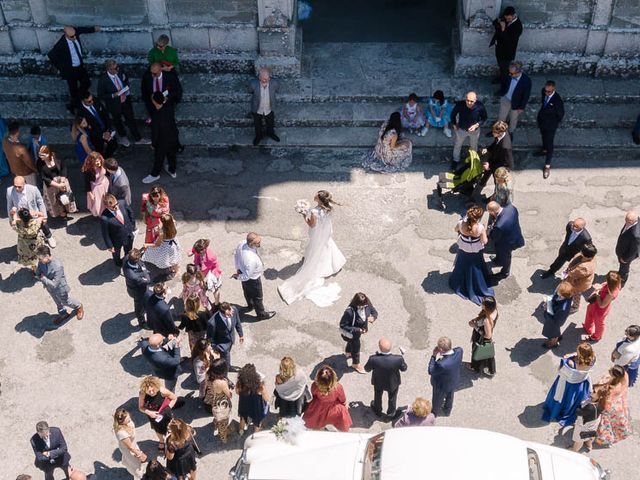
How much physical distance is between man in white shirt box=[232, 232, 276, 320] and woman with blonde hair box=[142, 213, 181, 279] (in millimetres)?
1125

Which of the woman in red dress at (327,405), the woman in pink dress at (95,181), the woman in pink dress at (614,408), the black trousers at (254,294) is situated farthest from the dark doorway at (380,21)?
the woman in red dress at (327,405)

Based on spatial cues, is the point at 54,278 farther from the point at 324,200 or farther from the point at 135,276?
the point at 324,200

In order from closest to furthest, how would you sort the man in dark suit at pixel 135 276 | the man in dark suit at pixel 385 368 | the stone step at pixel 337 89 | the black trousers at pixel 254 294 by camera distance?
the man in dark suit at pixel 385 368
the man in dark suit at pixel 135 276
the black trousers at pixel 254 294
the stone step at pixel 337 89

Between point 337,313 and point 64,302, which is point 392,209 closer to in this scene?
point 337,313

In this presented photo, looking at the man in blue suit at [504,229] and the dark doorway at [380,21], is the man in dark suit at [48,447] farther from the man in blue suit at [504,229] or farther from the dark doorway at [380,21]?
the dark doorway at [380,21]

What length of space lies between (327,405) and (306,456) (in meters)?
0.99

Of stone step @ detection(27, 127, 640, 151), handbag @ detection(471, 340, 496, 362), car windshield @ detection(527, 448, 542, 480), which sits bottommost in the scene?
car windshield @ detection(527, 448, 542, 480)

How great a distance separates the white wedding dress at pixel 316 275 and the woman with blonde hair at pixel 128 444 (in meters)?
3.54

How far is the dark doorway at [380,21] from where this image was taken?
706 inches

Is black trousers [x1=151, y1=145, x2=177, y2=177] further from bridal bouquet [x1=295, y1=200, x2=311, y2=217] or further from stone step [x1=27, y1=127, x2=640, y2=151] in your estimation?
bridal bouquet [x1=295, y1=200, x2=311, y2=217]

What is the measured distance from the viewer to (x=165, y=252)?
42.3ft

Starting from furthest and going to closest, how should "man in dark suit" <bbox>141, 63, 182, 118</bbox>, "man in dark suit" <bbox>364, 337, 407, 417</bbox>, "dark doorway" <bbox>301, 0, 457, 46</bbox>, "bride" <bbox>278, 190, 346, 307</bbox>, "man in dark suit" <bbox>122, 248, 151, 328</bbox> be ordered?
1. "dark doorway" <bbox>301, 0, 457, 46</bbox>
2. "man in dark suit" <bbox>141, 63, 182, 118</bbox>
3. "bride" <bbox>278, 190, 346, 307</bbox>
4. "man in dark suit" <bbox>122, 248, 151, 328</bbox>
5. "man in dark suit" <bbox>364, 337, 407, 417</bbox>

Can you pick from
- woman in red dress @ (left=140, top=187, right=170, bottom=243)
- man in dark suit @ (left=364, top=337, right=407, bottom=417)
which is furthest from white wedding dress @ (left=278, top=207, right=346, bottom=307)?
man in dark suit @ (left=364, top=337, right=407, bottom=417)

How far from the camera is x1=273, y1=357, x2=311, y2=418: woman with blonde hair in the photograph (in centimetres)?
1023
